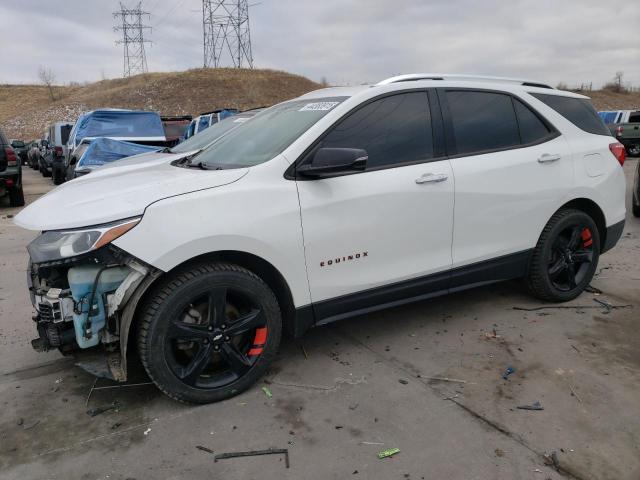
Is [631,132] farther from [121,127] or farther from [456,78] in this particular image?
[456,78]

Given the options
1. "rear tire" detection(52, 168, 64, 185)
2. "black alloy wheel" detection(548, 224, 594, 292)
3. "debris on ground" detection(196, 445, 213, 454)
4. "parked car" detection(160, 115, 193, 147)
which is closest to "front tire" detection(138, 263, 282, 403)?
"debris on ground" detection(196, 445, 213, 454)

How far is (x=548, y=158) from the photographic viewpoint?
3.97 metres

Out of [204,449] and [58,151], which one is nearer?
[204,449]

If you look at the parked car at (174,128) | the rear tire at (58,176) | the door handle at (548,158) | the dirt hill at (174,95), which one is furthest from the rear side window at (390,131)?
the dirt hill at (174,95)

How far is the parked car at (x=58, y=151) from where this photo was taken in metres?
14.5

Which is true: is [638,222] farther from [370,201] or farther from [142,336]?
[142,336]

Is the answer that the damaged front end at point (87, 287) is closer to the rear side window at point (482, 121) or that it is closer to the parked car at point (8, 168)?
the rear side window at point (482, 121)

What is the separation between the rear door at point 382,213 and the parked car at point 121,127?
35.9 feet

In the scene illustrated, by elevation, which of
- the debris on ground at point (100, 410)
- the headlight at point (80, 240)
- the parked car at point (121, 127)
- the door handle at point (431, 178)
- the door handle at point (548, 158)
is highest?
the parked car at point (121, 127)

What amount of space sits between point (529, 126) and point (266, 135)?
2090 mm

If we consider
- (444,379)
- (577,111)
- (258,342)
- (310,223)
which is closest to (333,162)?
(310,223)

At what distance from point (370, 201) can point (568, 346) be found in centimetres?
181

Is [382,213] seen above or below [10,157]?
below

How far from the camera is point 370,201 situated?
3.18m
